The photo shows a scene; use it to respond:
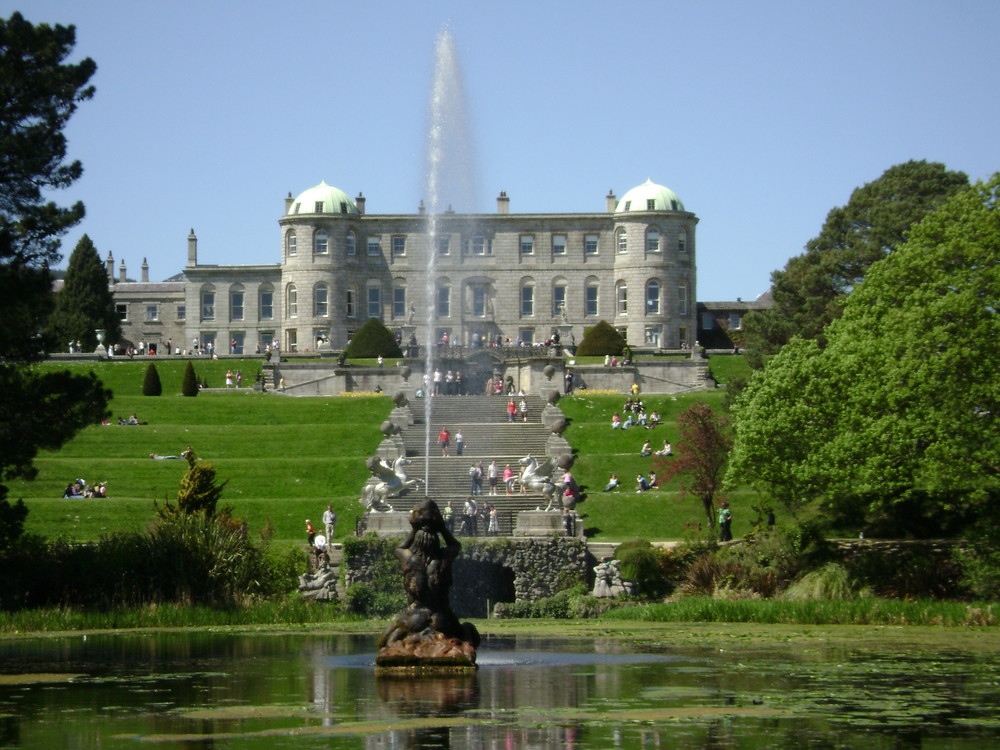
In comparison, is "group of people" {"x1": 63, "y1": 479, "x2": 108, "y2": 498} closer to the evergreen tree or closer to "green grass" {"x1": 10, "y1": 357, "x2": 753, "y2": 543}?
"green grass" {"x1": 10, "y1": 357, "x2": 753, "y2": 543}

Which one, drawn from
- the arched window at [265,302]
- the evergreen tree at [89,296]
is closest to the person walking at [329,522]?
the evergreen tree at [89,296]

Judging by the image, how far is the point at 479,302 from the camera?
94562 millimetres

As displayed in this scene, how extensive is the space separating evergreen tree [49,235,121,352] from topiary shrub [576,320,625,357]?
29459mm

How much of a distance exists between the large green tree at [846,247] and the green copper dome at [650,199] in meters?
30.4

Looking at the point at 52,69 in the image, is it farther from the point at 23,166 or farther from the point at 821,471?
the point at 821,471

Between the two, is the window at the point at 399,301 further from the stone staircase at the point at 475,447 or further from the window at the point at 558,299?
the stone staircase at the point at 475,447

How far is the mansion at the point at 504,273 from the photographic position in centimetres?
9244

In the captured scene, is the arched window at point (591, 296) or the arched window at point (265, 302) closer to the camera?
the arched window at point (591, 296)

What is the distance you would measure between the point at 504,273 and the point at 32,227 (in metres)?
66.2

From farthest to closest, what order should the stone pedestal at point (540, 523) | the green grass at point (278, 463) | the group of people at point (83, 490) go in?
the group of people at point (83, 490)
the green grass at point (278, 463)
the stone pedestal at point (540, 523)

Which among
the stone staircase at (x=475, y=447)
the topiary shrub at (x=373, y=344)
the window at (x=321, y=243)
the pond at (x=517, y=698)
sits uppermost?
the window at (x=321, y=243)

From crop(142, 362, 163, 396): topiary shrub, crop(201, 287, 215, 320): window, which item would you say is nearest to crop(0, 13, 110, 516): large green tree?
crop(142, 362, 163, 396): topiary shrub

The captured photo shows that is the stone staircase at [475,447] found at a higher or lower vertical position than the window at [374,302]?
lower

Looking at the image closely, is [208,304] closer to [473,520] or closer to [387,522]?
[473,520]
